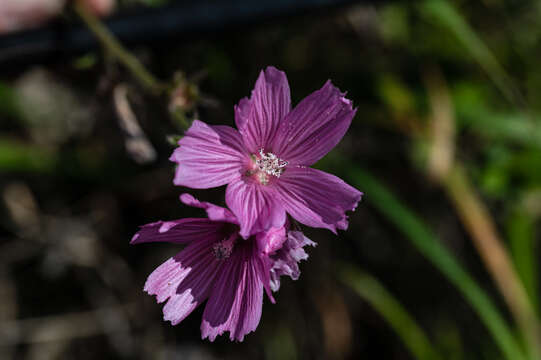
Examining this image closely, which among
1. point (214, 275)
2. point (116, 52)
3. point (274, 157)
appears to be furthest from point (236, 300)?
point (116, 52)

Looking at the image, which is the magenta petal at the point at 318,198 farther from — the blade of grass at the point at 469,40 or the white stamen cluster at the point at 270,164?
the blade of grass at the point at 469,40

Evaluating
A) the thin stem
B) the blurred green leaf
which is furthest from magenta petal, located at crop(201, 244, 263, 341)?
the blurred green leaf

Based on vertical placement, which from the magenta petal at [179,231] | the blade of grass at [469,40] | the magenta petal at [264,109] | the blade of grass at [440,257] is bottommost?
the magenta petal at [179,231]

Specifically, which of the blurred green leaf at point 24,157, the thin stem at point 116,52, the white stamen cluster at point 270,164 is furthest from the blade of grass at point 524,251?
the blurred green leaf at point 24,157

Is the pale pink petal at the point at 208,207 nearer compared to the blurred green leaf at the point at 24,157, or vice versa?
the pale pink petal at the point at 208,207

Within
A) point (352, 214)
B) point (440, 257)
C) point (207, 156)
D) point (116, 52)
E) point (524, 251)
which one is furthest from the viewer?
point (352, 214)

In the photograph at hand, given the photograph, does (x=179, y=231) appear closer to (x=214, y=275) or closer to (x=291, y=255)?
(x=214, y=275)
